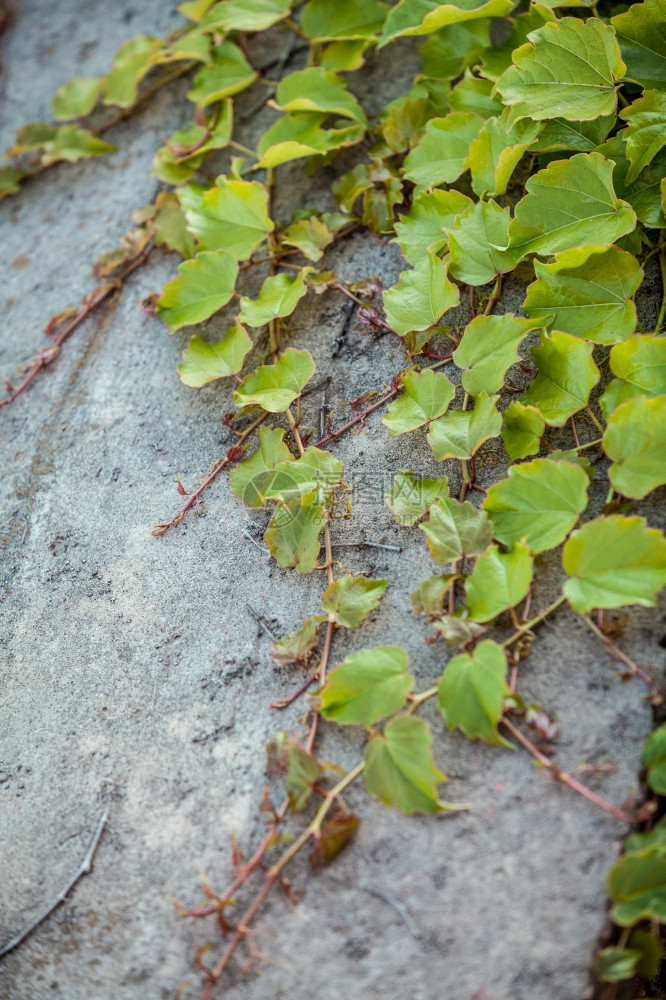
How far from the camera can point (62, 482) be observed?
1.32m

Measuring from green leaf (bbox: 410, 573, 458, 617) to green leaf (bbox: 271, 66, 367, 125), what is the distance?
36.5 inches

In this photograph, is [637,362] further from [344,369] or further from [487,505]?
[344,369]

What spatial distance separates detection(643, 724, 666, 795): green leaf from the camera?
0.83 m

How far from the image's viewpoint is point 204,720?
3.40ft

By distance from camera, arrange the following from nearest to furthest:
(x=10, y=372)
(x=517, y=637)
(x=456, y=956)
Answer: (x=456, y=956) < (x=517, y=637) < (x=10, y=372)

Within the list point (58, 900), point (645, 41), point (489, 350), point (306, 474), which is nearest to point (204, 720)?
point (58, 900)

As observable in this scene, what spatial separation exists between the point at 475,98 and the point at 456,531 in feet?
2.59

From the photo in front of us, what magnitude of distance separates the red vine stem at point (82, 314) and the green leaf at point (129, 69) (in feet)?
1.31

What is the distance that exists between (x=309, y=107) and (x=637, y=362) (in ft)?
2.61

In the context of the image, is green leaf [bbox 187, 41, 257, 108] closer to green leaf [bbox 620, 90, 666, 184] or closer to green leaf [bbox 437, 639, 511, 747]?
green leaf [bbox 620, 90, 666, 184]

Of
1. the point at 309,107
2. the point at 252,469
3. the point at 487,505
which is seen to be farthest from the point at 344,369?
the point at 309,107

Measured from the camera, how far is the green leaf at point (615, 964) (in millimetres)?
768

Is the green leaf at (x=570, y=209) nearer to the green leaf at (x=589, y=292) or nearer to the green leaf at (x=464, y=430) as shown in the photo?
the green leaf at (x=589, y=292)

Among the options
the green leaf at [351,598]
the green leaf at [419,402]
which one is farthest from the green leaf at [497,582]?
the green leaf at [419,402]
